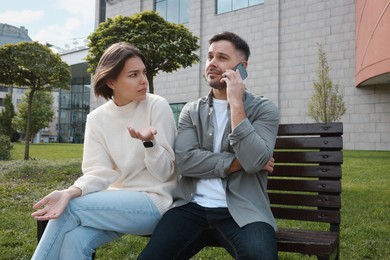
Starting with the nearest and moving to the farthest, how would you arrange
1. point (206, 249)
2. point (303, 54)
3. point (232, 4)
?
point (206, 249), point (303, 54), point (232, 4)

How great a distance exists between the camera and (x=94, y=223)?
7.30ft

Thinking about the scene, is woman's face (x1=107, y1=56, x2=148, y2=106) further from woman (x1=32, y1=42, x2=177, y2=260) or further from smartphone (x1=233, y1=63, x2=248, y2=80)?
smartphone (x1=233, y1=63, x2=248, y2=80)

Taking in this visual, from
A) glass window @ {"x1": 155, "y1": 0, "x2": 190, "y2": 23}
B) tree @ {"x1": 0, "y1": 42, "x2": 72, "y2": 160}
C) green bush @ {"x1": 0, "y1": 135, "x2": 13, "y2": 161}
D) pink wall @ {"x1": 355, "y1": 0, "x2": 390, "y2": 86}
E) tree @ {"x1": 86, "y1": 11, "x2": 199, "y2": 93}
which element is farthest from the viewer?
glass window @ {"x1": 155, "y1": 0, "x2": 190, "y2": 23}

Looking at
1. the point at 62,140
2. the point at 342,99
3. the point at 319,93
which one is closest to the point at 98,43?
the point at 319,93

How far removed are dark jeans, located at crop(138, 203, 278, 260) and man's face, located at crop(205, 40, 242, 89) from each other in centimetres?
83

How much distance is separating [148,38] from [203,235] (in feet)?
28.8

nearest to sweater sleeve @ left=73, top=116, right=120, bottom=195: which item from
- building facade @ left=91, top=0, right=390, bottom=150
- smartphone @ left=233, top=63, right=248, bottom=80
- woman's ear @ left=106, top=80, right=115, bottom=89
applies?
woman's ear @ left=106, top=80, right=115, bottom=89

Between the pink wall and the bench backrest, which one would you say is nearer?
the bench backrest

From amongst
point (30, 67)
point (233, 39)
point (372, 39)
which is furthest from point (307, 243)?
point (372, 39)

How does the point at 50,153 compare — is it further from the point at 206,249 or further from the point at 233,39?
the point at 233,39

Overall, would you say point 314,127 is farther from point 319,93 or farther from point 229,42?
point 319,93

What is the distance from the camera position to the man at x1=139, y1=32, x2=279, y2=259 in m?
2.21


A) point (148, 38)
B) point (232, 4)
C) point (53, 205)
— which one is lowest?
point (53, 205)

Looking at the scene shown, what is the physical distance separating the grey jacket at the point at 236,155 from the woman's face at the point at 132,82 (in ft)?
1.17
